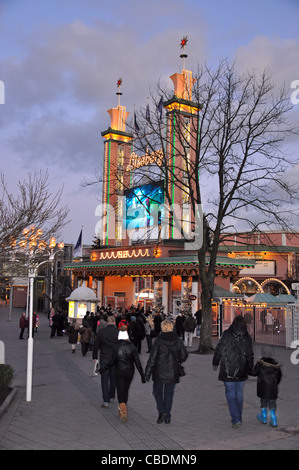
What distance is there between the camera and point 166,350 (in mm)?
7406

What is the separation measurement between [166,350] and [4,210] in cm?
471

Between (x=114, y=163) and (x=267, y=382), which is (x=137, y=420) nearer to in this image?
(x=267, y=382)

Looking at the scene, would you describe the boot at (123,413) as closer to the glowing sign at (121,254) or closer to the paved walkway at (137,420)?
the paved walkway at (137,420)

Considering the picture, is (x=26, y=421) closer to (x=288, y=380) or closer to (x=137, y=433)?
(x=137, y=433)

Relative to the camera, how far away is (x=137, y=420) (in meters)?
A: 7.74

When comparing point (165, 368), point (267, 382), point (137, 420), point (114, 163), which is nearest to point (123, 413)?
point (137, 420)

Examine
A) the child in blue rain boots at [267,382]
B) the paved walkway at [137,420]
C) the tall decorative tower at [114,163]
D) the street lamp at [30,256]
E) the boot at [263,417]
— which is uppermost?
the tall decorative tower at [114,163]

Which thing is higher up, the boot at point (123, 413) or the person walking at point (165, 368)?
the person walking at point (165, 368)

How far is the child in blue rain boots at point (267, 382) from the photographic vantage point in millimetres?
7301

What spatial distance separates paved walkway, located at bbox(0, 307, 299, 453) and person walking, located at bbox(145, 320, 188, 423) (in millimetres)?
370

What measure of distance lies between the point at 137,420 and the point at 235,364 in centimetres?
203

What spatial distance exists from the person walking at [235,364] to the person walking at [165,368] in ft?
2.03

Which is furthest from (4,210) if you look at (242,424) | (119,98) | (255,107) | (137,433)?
(119,98)

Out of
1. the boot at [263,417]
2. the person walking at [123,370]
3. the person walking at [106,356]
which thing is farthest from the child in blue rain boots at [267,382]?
the person walking at [106,356]
